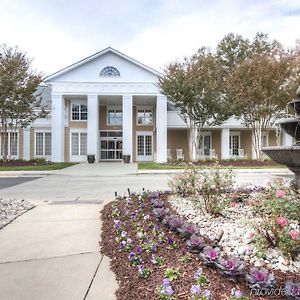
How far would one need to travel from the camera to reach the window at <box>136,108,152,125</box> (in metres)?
30.2

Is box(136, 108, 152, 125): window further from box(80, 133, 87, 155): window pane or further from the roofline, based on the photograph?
box(80, 133, 87, 155): window pane

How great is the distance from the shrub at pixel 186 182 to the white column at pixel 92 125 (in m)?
20.0

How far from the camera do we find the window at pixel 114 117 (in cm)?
3059

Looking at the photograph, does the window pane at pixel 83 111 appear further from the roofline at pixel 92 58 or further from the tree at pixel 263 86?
the tree at pixel 263 86

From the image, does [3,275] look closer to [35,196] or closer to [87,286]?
[87,286]

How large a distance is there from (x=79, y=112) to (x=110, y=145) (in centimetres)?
463

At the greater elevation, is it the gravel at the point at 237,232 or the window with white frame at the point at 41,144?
the window with white frame at the point at 41,144

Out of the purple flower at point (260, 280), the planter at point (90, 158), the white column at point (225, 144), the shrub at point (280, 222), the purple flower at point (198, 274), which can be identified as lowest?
the purple flower at point (198, 274)

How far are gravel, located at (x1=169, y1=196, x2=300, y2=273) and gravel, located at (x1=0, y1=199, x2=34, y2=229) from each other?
132 inches

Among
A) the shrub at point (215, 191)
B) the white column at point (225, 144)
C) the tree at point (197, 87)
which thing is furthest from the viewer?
the white column at point (225, 144)

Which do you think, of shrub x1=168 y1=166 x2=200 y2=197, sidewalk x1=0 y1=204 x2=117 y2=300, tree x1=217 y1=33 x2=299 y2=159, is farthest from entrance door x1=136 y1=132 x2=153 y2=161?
sidewalk x1=0 y1=204 x2=117 y2=300

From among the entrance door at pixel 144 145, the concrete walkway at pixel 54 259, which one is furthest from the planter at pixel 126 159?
the concrete walkway at pixel 54 259

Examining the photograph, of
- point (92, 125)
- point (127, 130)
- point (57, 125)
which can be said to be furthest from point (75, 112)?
point (127, 130)

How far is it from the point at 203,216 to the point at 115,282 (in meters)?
2.39
